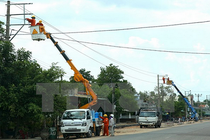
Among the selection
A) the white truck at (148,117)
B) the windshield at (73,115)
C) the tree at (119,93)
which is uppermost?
the tree at (119,93)

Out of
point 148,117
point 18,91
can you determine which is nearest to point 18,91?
point 18,91

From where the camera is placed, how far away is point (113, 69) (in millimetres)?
94438

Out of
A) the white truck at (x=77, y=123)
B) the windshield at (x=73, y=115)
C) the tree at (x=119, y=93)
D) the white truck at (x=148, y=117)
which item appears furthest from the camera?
the tree at (x=119, y=93)

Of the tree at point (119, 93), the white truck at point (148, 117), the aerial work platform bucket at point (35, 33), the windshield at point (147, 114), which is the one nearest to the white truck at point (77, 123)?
the aerial work platform bucket at point (35, 33)

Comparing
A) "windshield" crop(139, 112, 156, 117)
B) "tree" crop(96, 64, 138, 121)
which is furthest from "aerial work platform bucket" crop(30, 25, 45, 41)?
"tree" crop(96, 64, 138, 121)

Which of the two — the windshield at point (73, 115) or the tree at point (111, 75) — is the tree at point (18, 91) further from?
the tree at point (111, 75)

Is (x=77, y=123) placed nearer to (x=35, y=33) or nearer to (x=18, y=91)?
(x=18, y=91)

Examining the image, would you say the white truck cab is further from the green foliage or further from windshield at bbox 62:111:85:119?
the green foliage

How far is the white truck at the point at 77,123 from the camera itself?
23.5m

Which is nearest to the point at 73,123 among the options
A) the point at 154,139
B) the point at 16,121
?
the point at 16,121

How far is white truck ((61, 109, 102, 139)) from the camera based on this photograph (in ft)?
77.1

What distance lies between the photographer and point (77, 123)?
2358 cm

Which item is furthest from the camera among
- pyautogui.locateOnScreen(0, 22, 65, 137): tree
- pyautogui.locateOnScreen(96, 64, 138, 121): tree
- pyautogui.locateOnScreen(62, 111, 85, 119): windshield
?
pyautogui.locateOnScreen(96, 64, 138, 121): tree

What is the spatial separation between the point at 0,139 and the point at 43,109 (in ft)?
11.5
